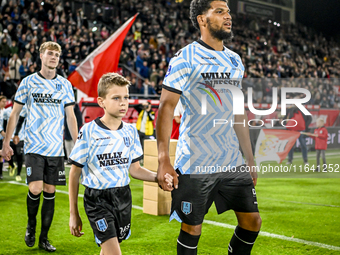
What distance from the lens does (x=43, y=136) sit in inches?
176

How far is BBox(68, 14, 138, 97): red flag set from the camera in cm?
1107

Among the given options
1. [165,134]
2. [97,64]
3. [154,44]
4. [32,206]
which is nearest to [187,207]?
[165,134]

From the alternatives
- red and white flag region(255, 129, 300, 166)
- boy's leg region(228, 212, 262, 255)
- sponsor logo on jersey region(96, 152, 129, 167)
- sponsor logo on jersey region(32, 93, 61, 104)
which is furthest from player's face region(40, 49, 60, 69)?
red and white flag region(255, 129, 300, 166)

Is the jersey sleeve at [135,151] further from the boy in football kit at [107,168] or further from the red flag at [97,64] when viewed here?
the red flag at [97,64]

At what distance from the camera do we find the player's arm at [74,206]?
9.17 ft

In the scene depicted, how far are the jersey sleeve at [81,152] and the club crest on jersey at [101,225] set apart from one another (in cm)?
40

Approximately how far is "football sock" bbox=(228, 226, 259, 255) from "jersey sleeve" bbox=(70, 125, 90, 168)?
1225mm

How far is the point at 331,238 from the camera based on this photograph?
4.93 meters

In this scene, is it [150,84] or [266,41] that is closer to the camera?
[150,84]

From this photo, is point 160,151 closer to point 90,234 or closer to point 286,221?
point 90,234

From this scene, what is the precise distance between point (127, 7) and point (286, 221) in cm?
2042

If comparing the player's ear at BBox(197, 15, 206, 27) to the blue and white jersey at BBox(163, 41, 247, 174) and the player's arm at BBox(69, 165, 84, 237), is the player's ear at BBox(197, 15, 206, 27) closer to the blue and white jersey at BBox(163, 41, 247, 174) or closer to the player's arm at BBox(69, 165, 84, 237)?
the blue and white jersey at BBox(163, 41, 247, 174)

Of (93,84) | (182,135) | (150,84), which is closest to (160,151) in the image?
(182,135)

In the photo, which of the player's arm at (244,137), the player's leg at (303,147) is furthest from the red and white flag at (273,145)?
the player's arm at (244,137)
